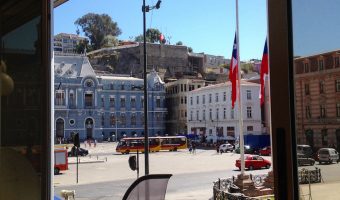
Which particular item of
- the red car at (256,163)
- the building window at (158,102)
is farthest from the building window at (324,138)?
the building window at (158,102)

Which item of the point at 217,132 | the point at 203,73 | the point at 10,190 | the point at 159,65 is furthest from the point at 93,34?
the point at 10,190

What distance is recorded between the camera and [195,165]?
18859mm

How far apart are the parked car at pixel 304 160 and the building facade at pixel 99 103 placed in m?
33.9

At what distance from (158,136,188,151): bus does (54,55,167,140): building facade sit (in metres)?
9.61

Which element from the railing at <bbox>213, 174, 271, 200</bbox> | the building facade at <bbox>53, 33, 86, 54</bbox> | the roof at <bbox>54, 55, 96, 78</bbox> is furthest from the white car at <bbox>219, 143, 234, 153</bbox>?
the building facade at <bbox>53, 33, 86, 54</bbox>

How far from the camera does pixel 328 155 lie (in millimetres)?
726

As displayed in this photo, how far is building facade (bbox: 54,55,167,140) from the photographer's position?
3481 cm

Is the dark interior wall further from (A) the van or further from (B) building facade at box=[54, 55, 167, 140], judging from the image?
(B) building facade at box=[54, 55, 167, 140]

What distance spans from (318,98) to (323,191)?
0.15 metres

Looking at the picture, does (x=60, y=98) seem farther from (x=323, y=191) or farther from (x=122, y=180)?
(x=323, y=191)

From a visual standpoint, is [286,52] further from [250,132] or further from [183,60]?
[183,60]

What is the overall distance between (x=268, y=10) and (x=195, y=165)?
18329 millimetres

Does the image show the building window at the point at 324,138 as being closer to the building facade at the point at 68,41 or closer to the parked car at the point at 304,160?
the parked car at the point at 304,160

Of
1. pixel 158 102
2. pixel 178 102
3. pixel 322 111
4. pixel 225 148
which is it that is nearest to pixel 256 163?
pixel 225 148
